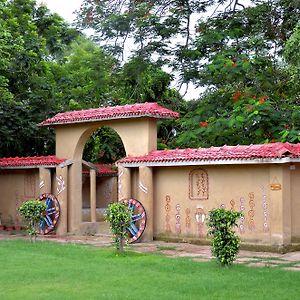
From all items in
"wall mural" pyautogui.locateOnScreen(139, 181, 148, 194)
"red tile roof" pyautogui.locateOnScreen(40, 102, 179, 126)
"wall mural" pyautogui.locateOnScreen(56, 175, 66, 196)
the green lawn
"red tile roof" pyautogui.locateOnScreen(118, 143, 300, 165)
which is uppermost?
"red tile roof" pyautogui.locateOnScreen(40, 102, 179, 126)

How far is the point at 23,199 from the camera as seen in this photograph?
18656 mm

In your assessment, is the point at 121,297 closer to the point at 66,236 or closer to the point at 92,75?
the point at 66,236

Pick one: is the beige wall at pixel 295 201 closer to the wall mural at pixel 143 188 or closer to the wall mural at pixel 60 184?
the wall mural at pixel 143 188

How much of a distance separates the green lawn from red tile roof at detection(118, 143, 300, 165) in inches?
116

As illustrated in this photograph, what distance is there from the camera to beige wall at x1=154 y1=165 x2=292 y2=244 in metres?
13.1

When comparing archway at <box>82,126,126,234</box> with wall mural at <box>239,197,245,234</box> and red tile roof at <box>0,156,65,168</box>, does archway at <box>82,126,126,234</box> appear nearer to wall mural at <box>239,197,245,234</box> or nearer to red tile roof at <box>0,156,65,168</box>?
red tile roof at <box>0,156,65,168</box>

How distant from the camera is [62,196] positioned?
17.1 meters

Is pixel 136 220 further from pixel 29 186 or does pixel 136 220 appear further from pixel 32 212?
pixel 29 186

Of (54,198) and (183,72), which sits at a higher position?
(183,72)

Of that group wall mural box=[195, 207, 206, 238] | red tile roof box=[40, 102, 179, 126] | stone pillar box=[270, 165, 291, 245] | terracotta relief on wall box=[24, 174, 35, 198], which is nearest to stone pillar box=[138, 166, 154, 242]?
wall mural box=[195, 207, 206, 238]

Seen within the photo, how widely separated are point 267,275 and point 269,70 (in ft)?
28.9

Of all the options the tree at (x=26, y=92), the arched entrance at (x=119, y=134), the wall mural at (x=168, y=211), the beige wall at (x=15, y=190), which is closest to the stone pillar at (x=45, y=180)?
the arched entrance at (x=119, y=134)

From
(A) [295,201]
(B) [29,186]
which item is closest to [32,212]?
(B) [29,186]

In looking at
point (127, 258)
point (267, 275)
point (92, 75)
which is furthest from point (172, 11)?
point (267, 275)
